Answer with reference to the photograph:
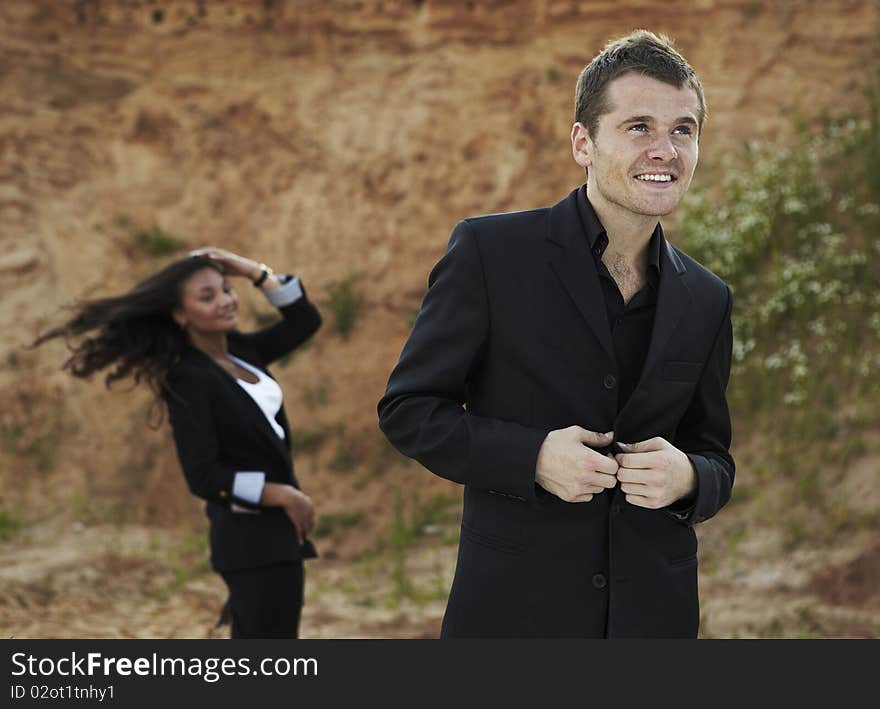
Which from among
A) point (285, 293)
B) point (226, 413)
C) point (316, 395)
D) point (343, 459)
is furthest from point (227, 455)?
point (316, 395)

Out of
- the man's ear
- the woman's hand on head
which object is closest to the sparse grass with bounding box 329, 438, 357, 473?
the woman's hand on head

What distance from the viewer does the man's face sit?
203 cm

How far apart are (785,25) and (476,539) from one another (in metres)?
8.00

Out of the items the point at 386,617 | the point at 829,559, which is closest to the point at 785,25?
the point at 829,559

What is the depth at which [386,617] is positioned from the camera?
21.2ft

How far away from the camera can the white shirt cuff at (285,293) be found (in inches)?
178

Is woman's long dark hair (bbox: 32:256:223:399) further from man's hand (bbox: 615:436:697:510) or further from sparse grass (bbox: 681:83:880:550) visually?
sparse grass (bbox: 681:83:880:550)

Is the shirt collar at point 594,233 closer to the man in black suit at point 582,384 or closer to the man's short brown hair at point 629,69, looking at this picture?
the man in black suit at point 582,384

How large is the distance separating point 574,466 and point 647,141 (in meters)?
0.67

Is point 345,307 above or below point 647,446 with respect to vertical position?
above

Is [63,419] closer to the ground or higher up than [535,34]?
closer to the ground

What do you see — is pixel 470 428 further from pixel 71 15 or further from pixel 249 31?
pixel 71 15

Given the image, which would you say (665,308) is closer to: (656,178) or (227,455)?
(656,178)

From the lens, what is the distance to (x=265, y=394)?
165 inches
